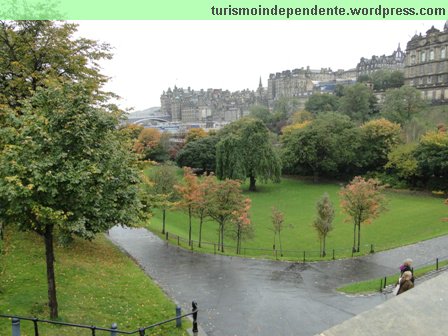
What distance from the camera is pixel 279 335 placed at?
36.8 feet

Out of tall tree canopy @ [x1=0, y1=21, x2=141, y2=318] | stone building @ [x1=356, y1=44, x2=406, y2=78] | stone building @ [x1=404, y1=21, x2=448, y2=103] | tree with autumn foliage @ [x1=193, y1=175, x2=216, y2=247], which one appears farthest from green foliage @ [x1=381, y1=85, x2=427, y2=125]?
stone building @ [x1=356, y1=44, x2=406, y2=78]

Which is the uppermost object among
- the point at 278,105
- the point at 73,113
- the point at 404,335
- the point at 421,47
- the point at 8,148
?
the point at 421,47

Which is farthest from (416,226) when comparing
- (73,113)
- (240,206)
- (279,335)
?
(73,113)

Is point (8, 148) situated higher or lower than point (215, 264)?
higher

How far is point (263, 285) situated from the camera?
16.1 m

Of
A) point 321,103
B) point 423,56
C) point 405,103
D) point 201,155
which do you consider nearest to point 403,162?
point 405,103

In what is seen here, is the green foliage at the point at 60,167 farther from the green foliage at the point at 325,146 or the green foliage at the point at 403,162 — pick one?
the green foliage at the point at 325,146

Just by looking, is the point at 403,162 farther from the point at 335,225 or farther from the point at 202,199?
the point at 202,199

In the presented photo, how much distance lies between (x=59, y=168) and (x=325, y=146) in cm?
4820

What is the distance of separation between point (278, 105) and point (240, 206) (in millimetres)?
104677

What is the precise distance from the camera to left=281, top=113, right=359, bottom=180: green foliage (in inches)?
2132

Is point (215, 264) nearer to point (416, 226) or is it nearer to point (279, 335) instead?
point (279, 335)

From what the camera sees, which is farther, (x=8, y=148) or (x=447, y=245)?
(x=447, y=245)

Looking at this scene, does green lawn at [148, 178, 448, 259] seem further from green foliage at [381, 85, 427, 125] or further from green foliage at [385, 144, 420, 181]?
green foliage at [381, 85, 427, 125]
